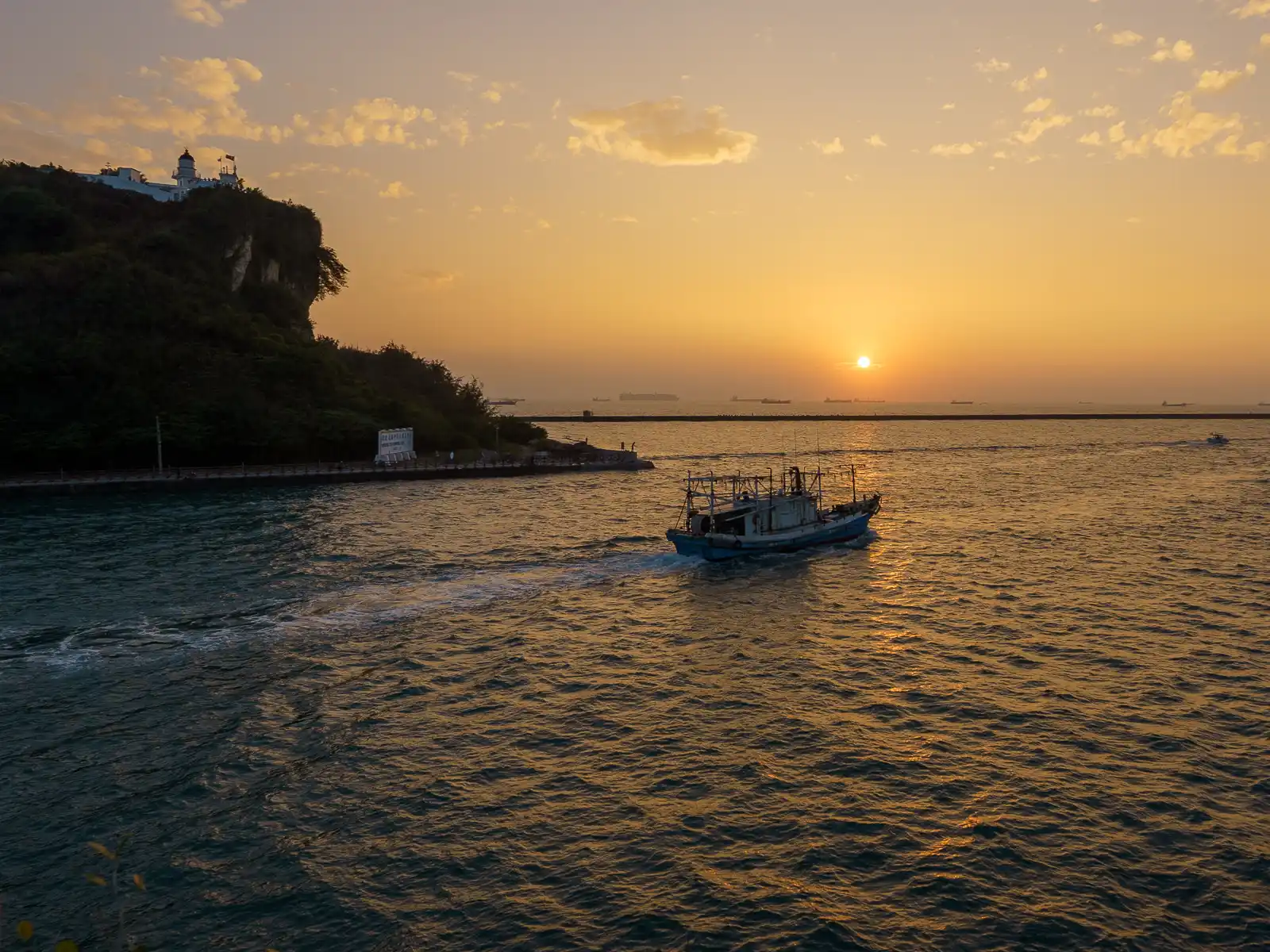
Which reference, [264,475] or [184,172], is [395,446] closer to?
[264,475]

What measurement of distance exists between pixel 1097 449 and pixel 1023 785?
637ft

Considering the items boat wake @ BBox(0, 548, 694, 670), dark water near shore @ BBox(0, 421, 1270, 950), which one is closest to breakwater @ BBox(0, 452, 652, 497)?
dark water near shore @ BBox(0, 421, 1270, 950)

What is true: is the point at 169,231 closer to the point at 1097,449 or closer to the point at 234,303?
the point at 234,303

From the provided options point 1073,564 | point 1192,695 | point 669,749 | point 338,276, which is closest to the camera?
point 669,749

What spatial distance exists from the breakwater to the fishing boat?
187 feet

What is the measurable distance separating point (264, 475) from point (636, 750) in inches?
3430

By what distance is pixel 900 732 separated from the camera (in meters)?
27.9

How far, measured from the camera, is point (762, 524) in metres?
62.3

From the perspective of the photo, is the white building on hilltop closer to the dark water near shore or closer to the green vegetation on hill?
the green vegetation on hill

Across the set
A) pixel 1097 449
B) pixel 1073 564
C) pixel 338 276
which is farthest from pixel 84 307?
pixel 1097 449

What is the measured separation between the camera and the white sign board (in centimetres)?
11112

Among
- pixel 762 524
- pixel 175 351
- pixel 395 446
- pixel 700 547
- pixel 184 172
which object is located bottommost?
pixel 700 547

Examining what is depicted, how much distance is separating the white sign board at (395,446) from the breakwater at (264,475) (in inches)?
60.4

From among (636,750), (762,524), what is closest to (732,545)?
(762,524)
